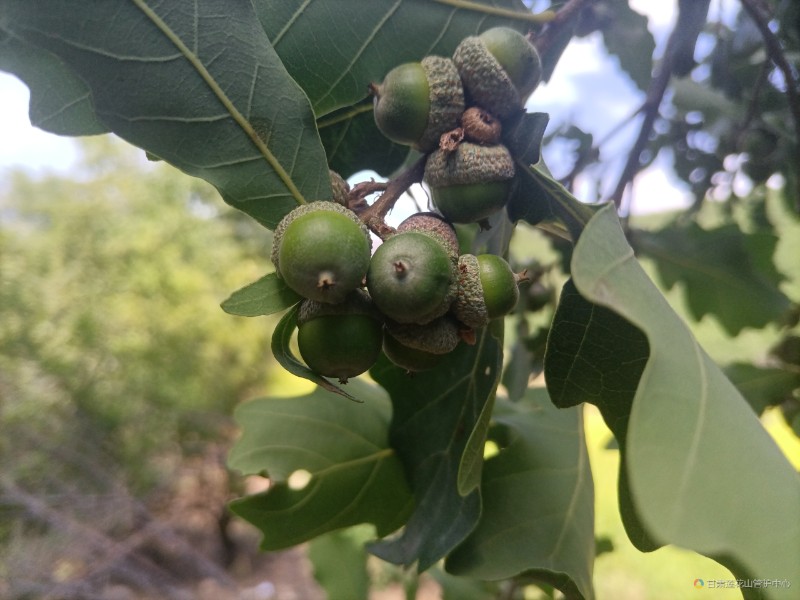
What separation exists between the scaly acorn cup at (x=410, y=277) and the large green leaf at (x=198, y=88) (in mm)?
158

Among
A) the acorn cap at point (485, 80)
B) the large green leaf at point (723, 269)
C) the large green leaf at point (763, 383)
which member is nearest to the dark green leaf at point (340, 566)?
the large green leaf at point (763, 383)

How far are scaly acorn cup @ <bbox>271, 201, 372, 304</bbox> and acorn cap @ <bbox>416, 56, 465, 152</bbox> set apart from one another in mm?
225

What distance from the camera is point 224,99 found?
29.0 inches

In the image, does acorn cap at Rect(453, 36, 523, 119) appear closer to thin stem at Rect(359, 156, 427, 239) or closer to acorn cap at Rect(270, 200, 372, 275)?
thin stem at Rect(359, 156, 427, 239)

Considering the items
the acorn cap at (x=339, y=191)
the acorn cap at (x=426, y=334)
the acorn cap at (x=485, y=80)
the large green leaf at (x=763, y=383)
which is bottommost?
the large green leaf at (x=763, y=383)

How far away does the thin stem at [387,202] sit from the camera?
78cm

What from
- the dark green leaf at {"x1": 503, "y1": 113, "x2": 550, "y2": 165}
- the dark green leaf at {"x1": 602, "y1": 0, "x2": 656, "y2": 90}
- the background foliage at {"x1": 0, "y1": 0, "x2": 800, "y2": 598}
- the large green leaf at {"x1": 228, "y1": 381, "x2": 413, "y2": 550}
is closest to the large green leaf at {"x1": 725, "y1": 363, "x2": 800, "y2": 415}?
the background foliage at {"x1": 0, "y1": 0, "x2": 800, "y2": 598}

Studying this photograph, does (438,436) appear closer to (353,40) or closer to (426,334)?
(426,334)

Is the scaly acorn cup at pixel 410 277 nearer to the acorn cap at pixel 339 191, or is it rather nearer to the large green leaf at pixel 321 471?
the acorn cap at pixel 339 191

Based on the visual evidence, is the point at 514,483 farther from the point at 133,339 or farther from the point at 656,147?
the point at 133,339

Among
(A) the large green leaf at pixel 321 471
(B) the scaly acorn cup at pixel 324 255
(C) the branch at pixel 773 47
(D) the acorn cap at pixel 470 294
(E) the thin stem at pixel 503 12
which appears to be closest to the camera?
(B) the scaly acorn cup at pixel 324 255

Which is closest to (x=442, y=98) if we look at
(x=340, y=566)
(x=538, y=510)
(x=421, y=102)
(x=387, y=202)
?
(x=421, y=102)

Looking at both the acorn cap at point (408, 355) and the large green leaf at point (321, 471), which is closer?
the acorn cap at point (408, 355)

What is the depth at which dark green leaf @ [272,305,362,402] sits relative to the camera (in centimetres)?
71
